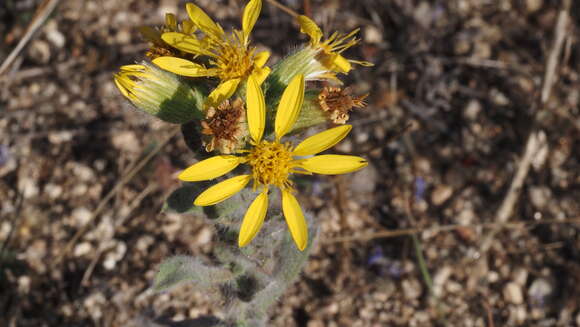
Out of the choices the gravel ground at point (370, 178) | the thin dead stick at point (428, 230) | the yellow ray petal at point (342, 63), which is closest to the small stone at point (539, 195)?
the gravel ground at point (370, 178)

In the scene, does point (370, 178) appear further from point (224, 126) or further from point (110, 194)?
point (224, 126)

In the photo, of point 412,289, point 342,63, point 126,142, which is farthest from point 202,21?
point 412,289

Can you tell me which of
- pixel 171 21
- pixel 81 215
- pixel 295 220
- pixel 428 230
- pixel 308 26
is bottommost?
pixel 428 230

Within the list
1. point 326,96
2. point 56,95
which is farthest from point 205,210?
point 56,95

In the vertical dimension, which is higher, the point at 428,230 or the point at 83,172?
the point at 83,172

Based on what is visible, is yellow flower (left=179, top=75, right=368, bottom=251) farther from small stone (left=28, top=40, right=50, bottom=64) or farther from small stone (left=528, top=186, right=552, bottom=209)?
small stone (left=28, top=40, right=50, bottom=64)

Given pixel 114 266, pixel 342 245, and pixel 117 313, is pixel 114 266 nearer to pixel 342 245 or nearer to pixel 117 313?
pixel 117 313
